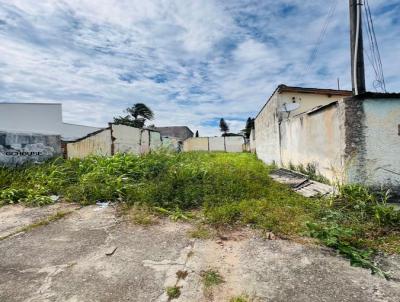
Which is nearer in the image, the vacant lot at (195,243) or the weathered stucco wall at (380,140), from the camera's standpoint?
the vacant lot at (195,243)

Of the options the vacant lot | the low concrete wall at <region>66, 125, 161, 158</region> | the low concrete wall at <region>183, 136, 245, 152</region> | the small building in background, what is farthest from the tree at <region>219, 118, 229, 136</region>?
the vacant lot

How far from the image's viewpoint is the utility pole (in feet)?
19.1

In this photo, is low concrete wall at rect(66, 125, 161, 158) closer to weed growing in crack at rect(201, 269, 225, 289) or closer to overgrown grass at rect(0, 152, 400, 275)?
overgrown grass at rect(0, 152, 400, 275)

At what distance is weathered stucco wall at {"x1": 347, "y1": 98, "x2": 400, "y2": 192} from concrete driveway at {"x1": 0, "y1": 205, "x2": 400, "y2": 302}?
9.09ft

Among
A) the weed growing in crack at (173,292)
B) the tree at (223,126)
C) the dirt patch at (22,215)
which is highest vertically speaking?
the tree at (223,126)

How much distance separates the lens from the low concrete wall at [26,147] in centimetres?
720

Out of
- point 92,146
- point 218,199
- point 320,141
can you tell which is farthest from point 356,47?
point 92,146

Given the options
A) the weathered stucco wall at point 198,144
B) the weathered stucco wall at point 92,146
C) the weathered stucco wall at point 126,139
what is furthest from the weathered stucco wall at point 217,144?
the weathered stucco wall at point 92,146

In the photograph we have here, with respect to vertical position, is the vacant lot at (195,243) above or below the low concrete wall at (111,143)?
below

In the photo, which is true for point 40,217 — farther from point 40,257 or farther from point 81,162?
point 81,162

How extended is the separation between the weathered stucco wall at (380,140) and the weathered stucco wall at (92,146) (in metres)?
7.87

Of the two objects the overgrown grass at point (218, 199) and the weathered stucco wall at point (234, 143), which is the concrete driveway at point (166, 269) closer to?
the overgrown grass at point (218, 199)

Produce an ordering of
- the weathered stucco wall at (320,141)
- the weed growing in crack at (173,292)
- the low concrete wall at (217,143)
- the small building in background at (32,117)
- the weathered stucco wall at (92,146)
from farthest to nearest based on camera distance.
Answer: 1. the low concrete wall at (217,143)
2. the small building in background at (32,117)
3. the weathered stucco wall at (92,146)
4. the weathered stucco wall at (320,141)
5. the weed growing in crack at (173,292)

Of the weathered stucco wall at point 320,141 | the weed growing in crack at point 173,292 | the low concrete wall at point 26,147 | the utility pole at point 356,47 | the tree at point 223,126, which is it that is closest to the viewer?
the weed growing in crack at point 173,292
